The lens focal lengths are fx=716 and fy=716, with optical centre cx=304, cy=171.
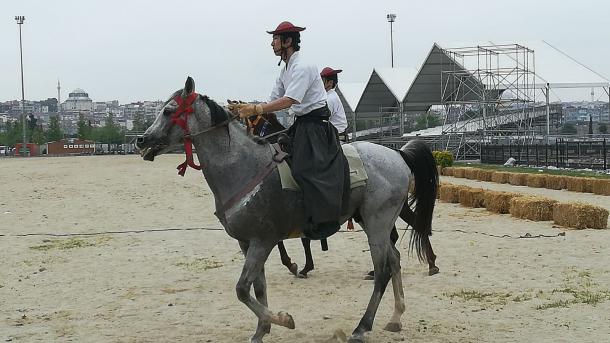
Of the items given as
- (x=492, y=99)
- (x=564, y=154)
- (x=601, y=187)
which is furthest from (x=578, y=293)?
(x=492, y=99)

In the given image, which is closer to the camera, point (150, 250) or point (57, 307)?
point (57, 307)

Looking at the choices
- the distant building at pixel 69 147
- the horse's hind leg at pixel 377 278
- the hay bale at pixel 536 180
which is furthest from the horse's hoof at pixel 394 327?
the distant building at pixel 69 147

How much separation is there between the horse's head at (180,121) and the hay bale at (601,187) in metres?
17.9

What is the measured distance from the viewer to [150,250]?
1162 cm

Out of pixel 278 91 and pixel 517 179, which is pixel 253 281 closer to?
pixel 278 91

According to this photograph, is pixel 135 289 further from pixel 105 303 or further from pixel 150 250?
pixel 150 250

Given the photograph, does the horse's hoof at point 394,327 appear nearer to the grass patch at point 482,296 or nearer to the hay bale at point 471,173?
the grass patch at point 482,296

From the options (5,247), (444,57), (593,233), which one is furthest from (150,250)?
(444,57)

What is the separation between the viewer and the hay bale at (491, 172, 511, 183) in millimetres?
27214

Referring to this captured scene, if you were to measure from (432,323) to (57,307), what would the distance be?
3.97 metres

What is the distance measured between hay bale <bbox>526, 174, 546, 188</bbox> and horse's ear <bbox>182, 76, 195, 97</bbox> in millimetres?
20782

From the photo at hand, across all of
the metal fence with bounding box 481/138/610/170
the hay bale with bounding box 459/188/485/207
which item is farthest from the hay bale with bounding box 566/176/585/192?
the hay bale with bounding box 459/188/485/207

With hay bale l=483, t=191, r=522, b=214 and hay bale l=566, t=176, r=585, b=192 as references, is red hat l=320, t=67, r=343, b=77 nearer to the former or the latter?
hay bale l=483, t=191, r=522, b=214

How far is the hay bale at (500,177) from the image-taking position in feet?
89.3
